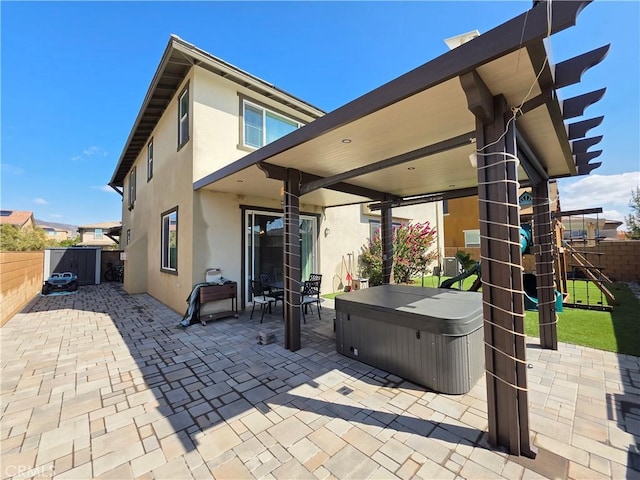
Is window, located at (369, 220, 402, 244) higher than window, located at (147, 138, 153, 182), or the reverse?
window, located at (147, 138, 153, 182)

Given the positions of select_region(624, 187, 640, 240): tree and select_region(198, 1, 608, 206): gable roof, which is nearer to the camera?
select_region(198, 1, 608, 206): gable roof

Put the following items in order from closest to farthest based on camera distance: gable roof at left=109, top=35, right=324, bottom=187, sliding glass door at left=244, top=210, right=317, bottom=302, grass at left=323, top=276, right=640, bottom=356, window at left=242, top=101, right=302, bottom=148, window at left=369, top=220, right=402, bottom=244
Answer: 1. grass at left=323, top=276, right=640, bottom=356
2. gable roof at left=109, top=35, right=324, bottom=187
3. sliding glass door at left=244, top=210, right=317, bottom=302
4. window at left=242, top=101, right=302, bottom=148
5. window at left=369, top=220, right=402, bottom=244

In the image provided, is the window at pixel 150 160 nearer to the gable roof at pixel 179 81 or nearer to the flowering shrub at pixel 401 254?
the gable roof at pixel 179 81

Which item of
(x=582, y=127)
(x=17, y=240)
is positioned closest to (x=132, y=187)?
(x=17, y=240)

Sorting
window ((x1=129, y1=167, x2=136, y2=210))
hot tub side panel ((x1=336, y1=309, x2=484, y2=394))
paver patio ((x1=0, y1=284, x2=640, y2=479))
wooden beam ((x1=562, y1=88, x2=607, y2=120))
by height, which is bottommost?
paver patio ((x1=0, y1=284, x2=640, y2=479))

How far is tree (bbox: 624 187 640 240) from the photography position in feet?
48.1

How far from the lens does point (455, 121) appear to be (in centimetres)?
280

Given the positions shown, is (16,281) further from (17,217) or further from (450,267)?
(17,217)

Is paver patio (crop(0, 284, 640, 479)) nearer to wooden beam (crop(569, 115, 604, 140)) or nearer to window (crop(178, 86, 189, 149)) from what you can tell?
wooden beam (crop(569, 115, 604, 140))

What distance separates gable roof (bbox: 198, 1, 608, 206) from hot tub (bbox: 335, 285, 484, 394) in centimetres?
182

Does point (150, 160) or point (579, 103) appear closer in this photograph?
point (579, 103)

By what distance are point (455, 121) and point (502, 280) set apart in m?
1.69

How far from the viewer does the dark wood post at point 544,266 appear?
4.00m

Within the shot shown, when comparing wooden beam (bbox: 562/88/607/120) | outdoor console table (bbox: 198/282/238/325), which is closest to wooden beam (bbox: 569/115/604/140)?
wooden beam (bbox: 562/88/607/120)
